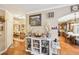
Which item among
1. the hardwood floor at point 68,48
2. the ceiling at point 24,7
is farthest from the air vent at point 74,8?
the hardwood floor at point 68,48

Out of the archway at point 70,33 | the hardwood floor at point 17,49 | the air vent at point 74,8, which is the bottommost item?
the hardwood floor at point 17,49

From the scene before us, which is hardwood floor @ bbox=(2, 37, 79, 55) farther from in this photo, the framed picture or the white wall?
the framed picture

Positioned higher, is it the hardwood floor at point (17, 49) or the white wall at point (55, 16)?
the white wall at point (55, 16)

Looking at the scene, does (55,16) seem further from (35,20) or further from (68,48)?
(68,48)

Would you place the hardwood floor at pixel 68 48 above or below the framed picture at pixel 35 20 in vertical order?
below

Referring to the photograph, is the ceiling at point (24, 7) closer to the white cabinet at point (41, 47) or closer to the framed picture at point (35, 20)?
the framed picture at point (35, 20)

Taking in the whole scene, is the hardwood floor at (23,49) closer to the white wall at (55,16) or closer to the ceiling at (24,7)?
the white wall at (55,16)

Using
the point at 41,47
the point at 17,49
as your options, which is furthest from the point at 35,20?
the point at 17,49

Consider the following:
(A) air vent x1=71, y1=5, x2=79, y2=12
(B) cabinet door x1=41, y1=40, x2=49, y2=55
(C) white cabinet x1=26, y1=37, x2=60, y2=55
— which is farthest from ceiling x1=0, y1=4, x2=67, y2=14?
(B) cabinet door x1=41, y1=40, x2=49, y2=55

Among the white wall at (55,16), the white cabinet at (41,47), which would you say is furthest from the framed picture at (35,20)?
the white cabinet at (41,47)

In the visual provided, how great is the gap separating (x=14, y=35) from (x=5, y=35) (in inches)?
6.2

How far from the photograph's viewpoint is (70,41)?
2416 millimetres
